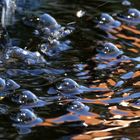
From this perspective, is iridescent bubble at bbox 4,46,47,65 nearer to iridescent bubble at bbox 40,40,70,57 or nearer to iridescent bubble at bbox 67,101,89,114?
iridescent bubble at bbox 40,40,70,57

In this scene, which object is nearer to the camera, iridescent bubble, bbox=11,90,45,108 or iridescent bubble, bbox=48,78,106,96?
iridescent bubble, bbox=11,90,45,108

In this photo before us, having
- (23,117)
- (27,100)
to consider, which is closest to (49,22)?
(27,100)

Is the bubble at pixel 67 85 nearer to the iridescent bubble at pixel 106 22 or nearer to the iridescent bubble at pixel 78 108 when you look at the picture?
the iridescent bubble at pixel 78 108

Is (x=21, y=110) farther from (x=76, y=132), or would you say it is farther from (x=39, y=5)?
(x=39, y=5)

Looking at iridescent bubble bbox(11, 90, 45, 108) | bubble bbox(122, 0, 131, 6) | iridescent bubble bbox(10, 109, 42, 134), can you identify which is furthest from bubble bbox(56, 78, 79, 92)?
bubble bbox(122, 0, 131, 6)

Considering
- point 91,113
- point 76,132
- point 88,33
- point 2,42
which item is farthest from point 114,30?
point 76,132

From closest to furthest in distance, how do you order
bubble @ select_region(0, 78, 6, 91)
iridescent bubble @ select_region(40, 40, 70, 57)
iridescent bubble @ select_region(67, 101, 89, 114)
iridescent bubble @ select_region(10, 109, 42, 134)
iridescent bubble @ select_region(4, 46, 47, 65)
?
iridescent bubble @ select_region(10, 109, 42, 134), iridescent bubble @ select_region(67, 101, 89, 114), bubble @ select_region(0, 78, 6, 91), iridescent bubble @ select_region(4, 46, 47, 65), iridescent bubble @ select_region(40, 40, 70, 57)

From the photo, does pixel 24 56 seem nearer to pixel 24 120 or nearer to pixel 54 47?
pixel 54 47
